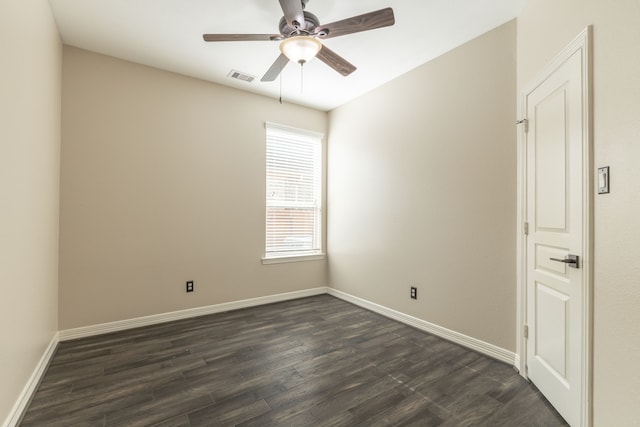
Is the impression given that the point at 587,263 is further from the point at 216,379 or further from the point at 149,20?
the point at 149,20

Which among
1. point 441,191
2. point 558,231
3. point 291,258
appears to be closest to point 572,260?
point 558,231

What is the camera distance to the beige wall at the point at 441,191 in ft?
8.52

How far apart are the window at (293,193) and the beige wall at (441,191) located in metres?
0.54

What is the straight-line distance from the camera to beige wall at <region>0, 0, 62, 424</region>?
1.61 metres

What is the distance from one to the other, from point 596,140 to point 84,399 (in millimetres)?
3479

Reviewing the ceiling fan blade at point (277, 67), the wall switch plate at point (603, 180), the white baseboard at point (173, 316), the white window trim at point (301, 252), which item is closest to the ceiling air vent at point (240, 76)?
the white window trim at point (301, 252)

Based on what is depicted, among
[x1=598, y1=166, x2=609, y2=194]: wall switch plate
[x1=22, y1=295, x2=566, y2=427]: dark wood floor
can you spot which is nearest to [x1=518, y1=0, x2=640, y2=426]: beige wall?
[x1=598, y1=166, x2=609, y2=194]: wall switch plate

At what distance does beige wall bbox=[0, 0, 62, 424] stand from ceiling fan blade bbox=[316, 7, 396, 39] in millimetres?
1814

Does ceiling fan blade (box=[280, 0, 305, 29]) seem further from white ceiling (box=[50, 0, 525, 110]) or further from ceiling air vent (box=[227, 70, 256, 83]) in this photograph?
ceiling air vent (box=[227, 70, 256, 83])

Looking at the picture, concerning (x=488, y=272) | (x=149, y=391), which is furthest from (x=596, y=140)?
(x=149, y=391)

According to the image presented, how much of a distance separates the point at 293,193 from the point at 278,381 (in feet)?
9.00

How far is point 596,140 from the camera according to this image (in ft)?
5.27

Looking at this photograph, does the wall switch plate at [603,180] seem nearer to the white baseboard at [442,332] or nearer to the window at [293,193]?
the white baseboard at [442,332]

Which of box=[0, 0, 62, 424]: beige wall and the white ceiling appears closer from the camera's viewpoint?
box=[0, 0, 62, 424]: beige wall
